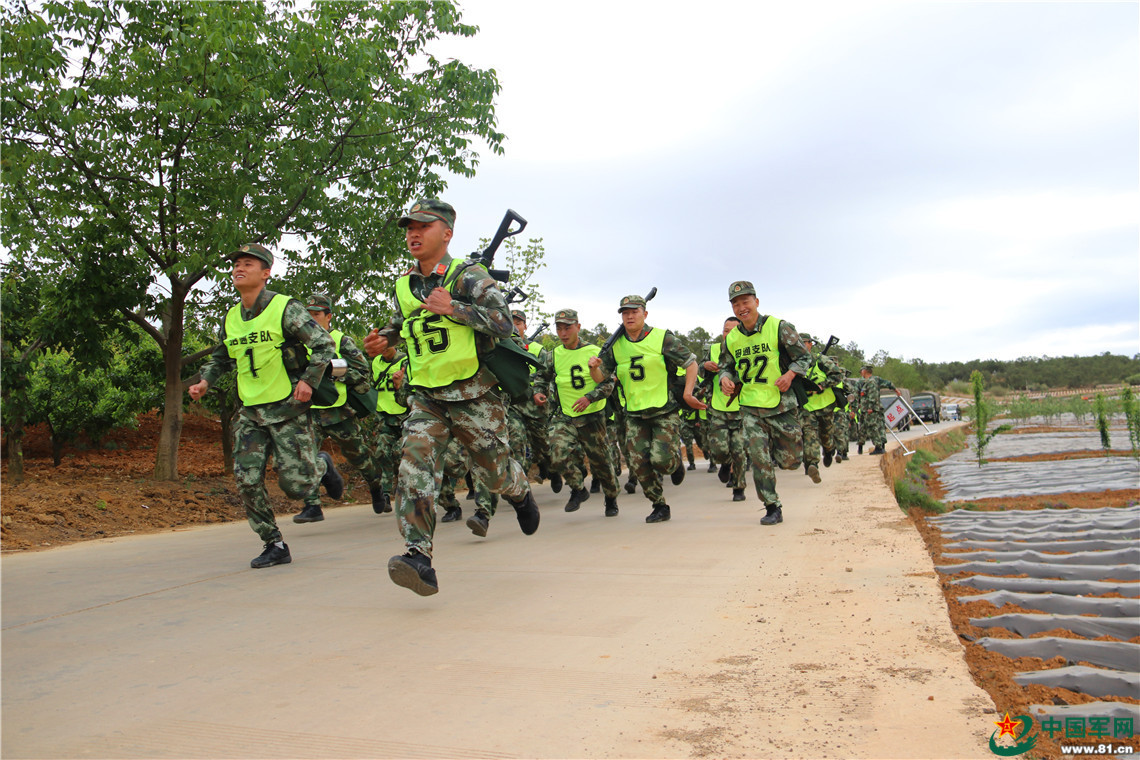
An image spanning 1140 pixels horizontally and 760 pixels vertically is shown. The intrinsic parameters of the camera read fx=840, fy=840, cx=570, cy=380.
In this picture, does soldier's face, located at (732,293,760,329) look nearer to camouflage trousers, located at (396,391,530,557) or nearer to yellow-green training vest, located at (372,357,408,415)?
camouflage trousers, located at (396,391,530,557)

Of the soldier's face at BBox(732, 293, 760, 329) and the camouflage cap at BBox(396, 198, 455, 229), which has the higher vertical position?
the camouflage cap at BBox(396, 198, 455, 229)

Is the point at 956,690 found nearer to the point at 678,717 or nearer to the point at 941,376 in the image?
the point at 678,717

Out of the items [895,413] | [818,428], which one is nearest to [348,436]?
[818,428]

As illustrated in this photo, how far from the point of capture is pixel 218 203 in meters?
9.40

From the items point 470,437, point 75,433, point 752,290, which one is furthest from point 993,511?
point 75,433

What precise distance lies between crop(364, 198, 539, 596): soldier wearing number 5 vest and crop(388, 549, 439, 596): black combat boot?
1.61 ft

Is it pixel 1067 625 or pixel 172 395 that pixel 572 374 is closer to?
pixel 172 395

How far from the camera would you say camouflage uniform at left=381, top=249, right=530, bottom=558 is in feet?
15.8

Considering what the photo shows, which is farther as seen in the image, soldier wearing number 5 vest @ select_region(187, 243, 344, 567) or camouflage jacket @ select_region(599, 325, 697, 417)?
camouflage jacket @ select_region(599, 325, 697, 417)

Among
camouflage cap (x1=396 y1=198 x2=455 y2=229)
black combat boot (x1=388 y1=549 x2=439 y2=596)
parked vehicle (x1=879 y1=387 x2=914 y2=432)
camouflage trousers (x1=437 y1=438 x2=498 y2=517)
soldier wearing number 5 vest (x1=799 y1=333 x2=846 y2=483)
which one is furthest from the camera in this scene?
parked vehicle (x1=879 y1=387 x2=914 y2=432)

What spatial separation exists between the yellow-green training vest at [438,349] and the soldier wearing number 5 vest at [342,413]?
3.57 metres

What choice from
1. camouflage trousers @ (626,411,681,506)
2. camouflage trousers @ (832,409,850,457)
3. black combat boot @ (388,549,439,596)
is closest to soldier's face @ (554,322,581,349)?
camouflage trousers @ (626,411,681,506)

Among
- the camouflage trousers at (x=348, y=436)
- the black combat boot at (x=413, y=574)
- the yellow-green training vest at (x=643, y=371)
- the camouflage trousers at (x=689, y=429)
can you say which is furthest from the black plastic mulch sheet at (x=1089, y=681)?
the camouflage trousers at (x=689, y=429)

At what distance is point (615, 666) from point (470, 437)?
6.62ft
